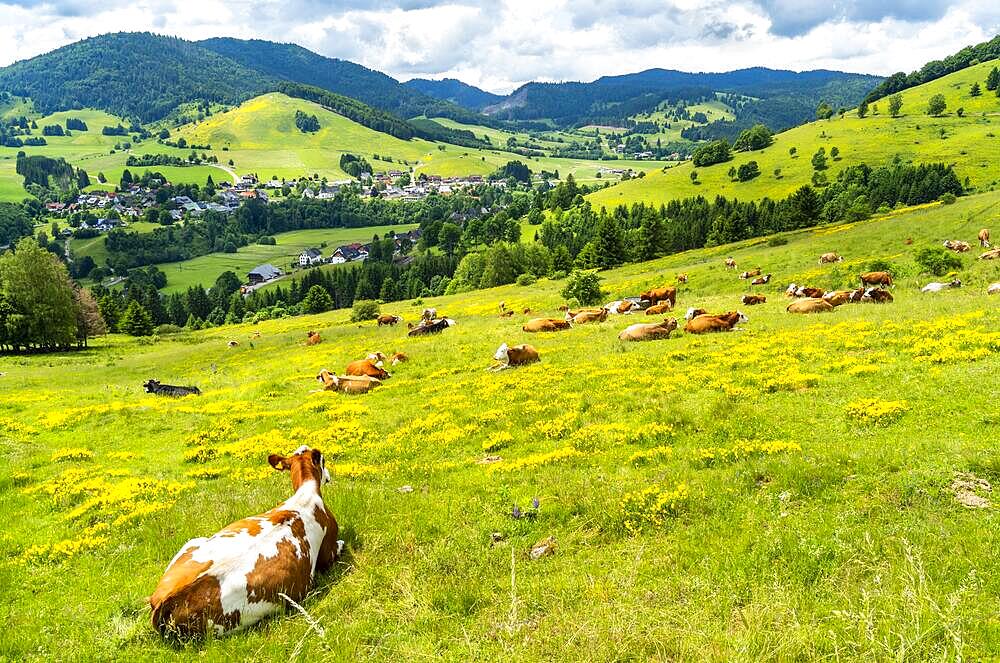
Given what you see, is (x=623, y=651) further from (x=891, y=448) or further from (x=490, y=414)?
(x=490, y=414)

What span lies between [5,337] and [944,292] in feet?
254

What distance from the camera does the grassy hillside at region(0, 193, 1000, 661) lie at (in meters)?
5.52

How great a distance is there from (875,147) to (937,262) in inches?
5769

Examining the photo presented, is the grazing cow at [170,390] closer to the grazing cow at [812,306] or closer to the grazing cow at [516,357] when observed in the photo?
the grazing cow at [516,357]

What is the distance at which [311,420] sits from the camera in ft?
54.8

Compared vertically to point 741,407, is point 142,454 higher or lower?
lower

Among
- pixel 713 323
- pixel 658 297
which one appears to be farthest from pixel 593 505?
pixel 658 297

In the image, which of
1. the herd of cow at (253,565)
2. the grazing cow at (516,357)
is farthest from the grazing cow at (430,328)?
the herd of cow at (253,565)

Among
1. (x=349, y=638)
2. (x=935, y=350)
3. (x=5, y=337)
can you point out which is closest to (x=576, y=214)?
(x=5, y=337)

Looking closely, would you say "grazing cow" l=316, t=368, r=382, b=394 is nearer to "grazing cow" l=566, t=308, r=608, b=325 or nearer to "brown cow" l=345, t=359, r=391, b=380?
"brown cow" l=345, t=359, r=391, b=380

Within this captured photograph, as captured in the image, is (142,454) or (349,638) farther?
(142,454)

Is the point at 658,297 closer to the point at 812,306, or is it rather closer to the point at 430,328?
the point at 812,306

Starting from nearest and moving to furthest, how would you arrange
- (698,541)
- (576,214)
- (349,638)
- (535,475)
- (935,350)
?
(349,638) → (698,541) → (535,475) → (935,350) → (576,214)

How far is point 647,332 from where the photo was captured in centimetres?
2242
